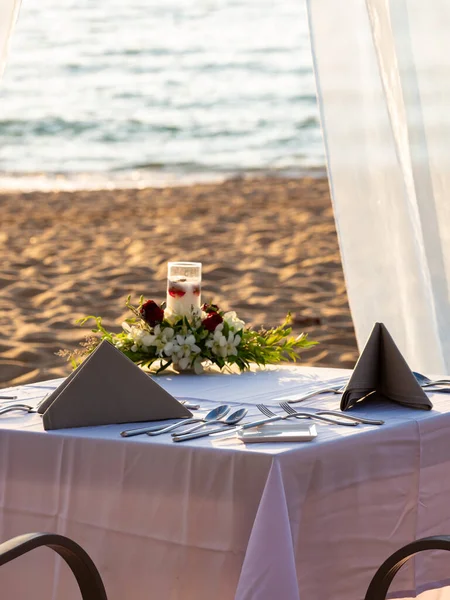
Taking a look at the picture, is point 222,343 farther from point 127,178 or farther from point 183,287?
point 127,178

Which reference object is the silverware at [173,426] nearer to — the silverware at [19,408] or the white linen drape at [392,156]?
A: the silverware at [19,408]

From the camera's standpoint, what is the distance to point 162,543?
195cm

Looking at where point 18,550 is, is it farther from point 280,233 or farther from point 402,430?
point 280,233

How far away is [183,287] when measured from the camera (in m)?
2.79

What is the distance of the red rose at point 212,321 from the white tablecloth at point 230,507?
52 cm

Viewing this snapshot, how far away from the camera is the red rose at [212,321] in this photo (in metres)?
2.72

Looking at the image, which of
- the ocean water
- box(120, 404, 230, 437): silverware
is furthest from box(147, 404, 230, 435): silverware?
the ocean water

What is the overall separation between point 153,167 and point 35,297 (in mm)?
8300

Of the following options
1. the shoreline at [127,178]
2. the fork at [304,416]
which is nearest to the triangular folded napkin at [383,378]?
the fork at [304,416]

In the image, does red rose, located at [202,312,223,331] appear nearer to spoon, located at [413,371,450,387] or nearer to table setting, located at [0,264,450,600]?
table setting, located at [0,264,450,600]

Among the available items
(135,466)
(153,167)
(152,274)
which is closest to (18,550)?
(135,466)

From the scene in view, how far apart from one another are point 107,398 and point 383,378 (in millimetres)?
601

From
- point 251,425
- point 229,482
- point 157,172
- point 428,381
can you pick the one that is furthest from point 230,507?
point 157,172

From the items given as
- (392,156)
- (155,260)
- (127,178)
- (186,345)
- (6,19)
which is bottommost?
(186,345)
